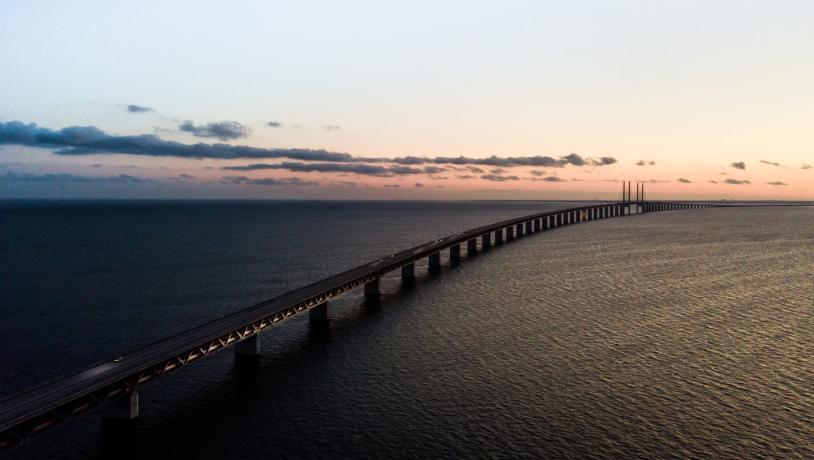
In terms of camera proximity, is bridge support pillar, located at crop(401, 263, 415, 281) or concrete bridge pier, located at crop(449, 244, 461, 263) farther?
concrete bridge pier, located at crop(449, 244, 461, 263)

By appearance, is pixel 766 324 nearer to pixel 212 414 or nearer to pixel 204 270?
pixel 212 414

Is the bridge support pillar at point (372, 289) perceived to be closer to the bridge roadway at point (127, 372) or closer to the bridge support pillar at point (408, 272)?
the bridge roadway at point (127, 372)

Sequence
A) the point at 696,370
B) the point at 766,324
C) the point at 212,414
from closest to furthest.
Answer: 1. the point at 212,414
2. the point at 696,370
3. the point at 766,324

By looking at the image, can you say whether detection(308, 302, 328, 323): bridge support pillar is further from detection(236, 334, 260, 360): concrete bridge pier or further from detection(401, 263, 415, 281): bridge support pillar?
detection(401, 263, 415, 281): bridge support pillar

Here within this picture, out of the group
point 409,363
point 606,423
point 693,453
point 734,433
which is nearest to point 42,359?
point 409,363

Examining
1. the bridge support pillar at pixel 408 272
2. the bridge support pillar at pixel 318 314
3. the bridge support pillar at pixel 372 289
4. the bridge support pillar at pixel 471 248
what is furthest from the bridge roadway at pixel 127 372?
the bridge support pillar at pixel 471 248

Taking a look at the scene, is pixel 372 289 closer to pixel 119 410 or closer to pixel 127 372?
pixel 127 372

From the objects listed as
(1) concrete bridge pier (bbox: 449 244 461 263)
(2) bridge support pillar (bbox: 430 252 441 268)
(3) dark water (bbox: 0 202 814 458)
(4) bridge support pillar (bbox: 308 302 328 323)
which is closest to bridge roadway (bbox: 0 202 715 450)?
(4) bridge support pillar (bbox: 308 302 328 323)
